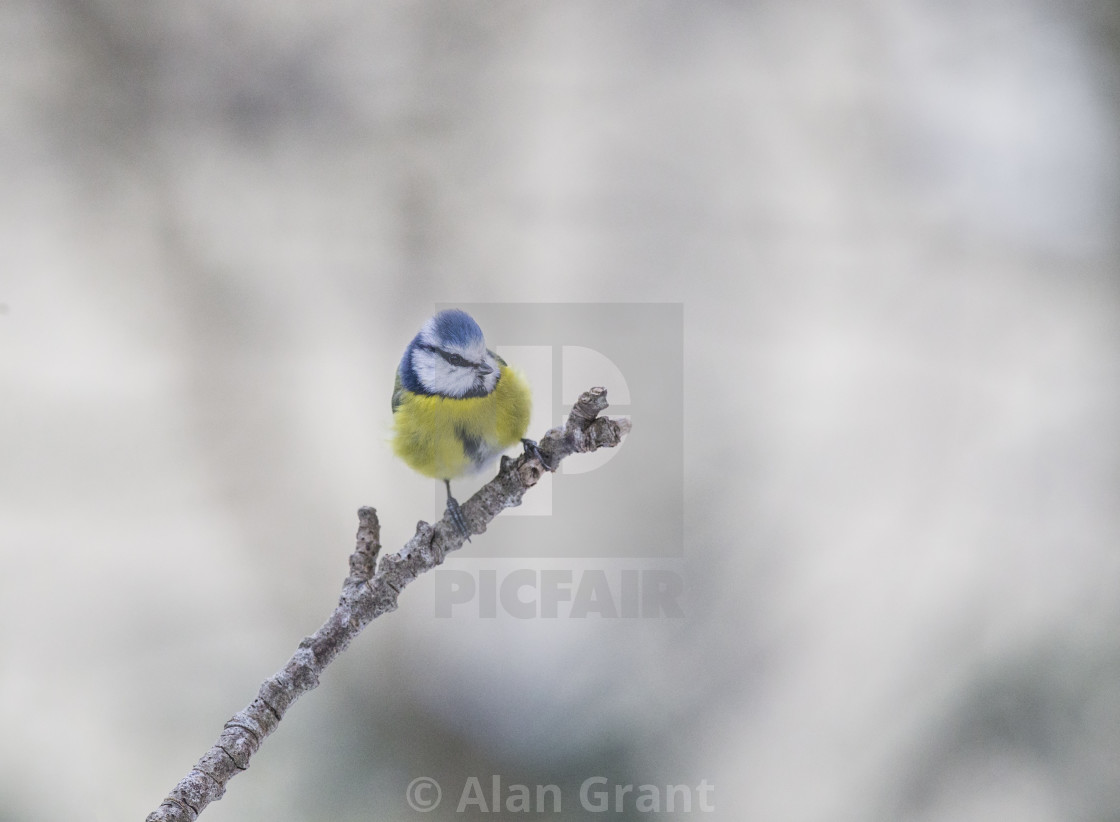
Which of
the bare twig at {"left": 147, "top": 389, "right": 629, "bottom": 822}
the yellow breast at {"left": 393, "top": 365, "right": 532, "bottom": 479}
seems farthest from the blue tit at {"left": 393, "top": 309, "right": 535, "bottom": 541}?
the bare twig at {"left": 147, "top": 389, "right": 629, "bottom": 822}

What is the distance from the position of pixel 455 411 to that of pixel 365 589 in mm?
331

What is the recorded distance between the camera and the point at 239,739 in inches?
17.5

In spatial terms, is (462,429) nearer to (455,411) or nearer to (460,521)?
(455,411)

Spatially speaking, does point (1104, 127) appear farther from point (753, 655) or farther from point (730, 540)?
point (753, 655)

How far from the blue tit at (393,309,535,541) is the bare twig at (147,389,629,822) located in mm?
212

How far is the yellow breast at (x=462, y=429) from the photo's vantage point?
826 millimetres

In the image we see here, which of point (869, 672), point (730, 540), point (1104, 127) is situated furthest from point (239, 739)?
point (1104, 127)

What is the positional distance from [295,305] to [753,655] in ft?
3.39

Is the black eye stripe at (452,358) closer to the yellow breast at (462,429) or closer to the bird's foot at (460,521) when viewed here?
the yellow breast at (462,429)

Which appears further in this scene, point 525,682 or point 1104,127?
point 1104,127

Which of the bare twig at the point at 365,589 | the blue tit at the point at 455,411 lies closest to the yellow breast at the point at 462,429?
the blue tit at the point at 455,411

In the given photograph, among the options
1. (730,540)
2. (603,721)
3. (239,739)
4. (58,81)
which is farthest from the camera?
(58,81)

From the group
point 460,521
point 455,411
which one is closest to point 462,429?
point 455,411

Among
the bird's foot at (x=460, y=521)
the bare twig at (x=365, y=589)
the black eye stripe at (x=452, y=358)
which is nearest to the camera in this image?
the bare twig at (x=365, y=589)
